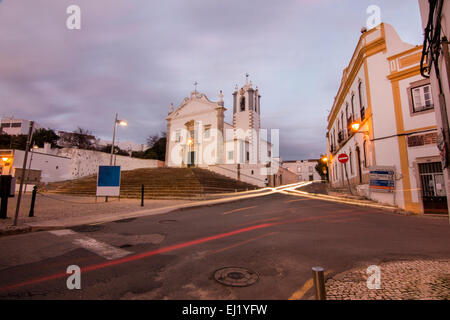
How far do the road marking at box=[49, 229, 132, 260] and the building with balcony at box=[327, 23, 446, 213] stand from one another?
1236 centimetres

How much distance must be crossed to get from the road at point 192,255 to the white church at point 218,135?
21.4m

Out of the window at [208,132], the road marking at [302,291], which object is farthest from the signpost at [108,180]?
the window at [208,132]

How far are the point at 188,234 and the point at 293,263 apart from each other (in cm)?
288

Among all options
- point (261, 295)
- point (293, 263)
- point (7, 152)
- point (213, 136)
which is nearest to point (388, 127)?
point (293, 263)

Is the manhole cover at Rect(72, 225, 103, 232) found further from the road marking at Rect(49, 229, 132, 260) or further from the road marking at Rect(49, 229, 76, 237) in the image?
the road marking at Rect(49, 229, 132, 260)

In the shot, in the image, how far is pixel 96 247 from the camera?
4426 millimetres

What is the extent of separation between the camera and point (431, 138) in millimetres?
9906

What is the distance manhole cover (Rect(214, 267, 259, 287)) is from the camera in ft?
9.29

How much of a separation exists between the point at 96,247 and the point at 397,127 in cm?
1364

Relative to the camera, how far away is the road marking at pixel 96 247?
13.0ft

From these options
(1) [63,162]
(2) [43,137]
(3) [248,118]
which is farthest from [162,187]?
(2) [43,137]
